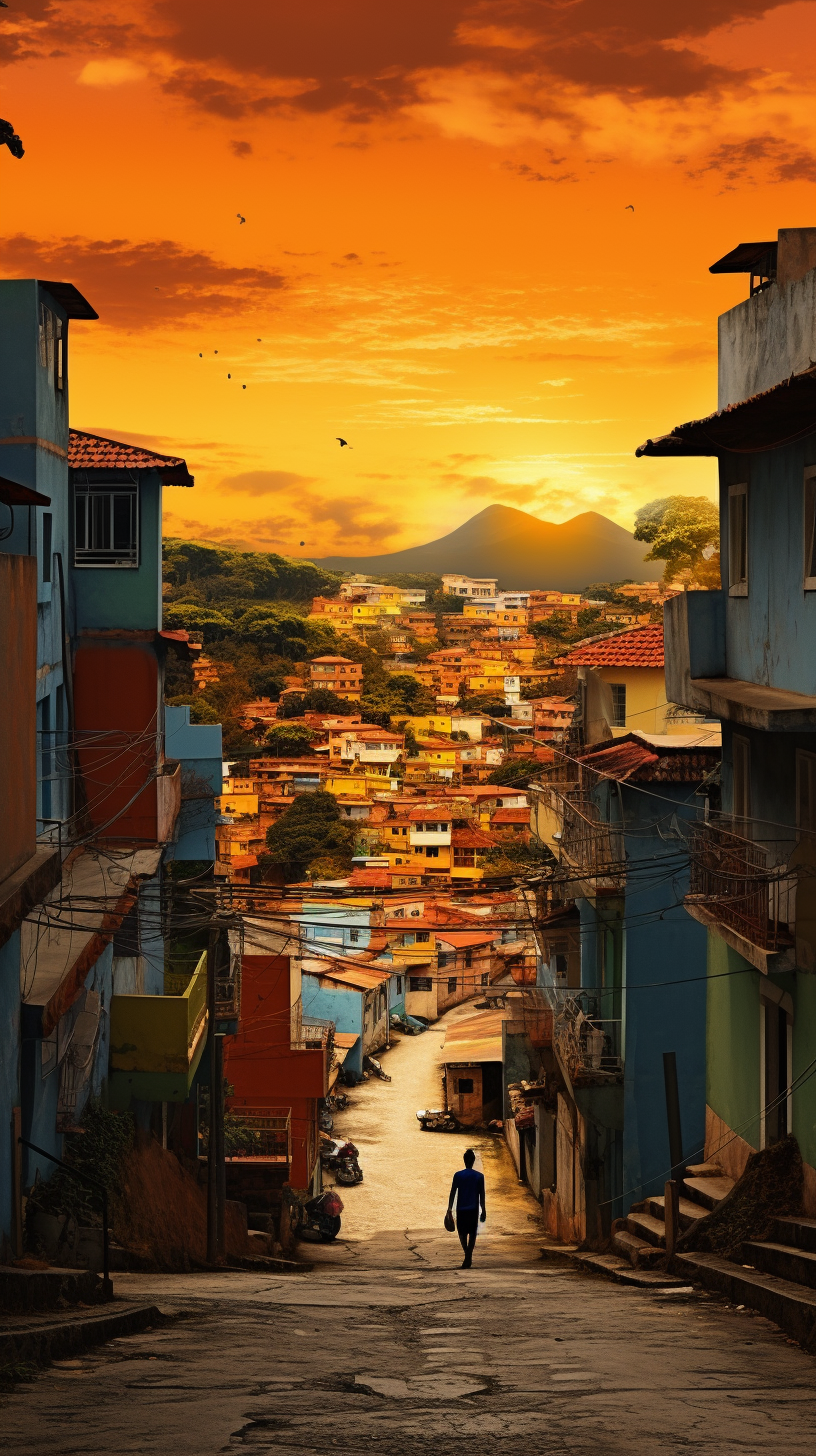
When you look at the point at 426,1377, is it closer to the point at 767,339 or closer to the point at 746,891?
the point at 746,891

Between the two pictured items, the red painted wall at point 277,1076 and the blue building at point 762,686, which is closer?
the blue building at point 762,686

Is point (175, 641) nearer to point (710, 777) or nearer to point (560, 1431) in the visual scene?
point (710, 777)

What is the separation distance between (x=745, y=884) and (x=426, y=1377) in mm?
6606

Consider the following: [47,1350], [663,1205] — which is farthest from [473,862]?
[47,1350]

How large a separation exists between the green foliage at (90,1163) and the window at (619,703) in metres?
15.4

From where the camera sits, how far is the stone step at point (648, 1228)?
16.7 m

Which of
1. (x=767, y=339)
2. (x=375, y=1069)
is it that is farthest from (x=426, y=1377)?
(x=375, y=1069)

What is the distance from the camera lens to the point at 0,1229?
12188 mm

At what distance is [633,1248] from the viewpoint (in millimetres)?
17031

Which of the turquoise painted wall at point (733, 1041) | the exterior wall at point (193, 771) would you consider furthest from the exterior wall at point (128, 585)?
the turquoise painted wall at point (733, 1041)

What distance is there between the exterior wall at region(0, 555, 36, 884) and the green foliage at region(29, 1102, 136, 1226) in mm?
4493

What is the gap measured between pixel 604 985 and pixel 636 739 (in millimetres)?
4146

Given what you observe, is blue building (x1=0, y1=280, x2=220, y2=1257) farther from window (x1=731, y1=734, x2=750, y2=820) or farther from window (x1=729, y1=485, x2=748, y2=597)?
window (x1=729, y1=485, x2=748, y2=597)

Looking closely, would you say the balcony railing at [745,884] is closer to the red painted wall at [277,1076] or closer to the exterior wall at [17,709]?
the exterior wall at [17,709]
